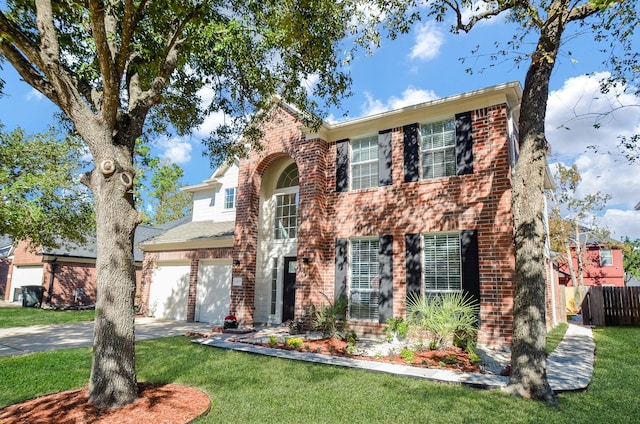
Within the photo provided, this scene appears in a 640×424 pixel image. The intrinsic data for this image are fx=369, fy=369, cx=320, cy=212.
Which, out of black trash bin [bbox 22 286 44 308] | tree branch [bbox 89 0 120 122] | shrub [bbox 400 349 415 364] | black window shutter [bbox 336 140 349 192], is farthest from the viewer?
black trash bin [bbox 22 286 44 308]

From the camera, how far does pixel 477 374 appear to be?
6.22 metres

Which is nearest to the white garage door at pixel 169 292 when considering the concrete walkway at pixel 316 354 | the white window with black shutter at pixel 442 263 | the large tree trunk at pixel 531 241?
the concrete walkway at pixel 316 354

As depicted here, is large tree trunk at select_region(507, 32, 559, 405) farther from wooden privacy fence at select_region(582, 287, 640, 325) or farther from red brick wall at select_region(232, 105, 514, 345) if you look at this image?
wooden privacy fence at select_region(582, 287, 640, 325)

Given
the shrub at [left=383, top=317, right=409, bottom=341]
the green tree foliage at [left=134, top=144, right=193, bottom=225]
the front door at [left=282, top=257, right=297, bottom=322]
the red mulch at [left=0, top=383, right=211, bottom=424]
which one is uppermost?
the green tree foliage at [left=134, top=144, right=193, bottom=225]

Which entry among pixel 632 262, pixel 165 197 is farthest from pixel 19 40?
pixel 632 262

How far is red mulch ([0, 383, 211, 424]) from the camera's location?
4320 mm

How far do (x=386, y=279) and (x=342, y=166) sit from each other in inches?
146

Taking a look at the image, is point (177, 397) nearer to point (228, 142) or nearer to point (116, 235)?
point (116, 235)

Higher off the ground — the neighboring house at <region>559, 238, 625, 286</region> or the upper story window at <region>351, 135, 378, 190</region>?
the upper story window at <region>351, 135, 378, 190</region>

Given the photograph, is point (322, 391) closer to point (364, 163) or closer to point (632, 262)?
point (364, 163)

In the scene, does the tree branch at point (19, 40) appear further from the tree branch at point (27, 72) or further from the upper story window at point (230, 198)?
the upper story window at point (230, 198)

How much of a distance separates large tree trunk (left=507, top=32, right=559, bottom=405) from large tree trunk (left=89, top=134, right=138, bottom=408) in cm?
537

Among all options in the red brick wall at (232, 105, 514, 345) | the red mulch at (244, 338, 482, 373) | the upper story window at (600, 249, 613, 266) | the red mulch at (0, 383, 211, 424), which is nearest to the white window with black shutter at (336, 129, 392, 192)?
the red brick wall at (232, 105, 514, 345)

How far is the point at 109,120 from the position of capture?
515cm
